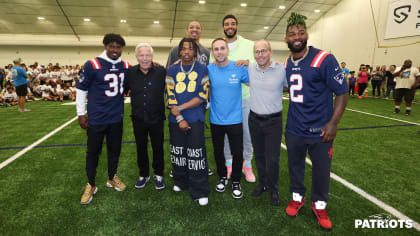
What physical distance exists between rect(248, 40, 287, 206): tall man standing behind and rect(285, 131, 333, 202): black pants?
0.69 ft

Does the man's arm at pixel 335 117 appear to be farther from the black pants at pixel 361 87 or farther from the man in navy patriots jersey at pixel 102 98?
the black pants at pixel 361 87

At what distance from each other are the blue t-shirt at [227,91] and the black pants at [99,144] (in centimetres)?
141

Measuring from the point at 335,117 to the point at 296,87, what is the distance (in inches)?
19.6

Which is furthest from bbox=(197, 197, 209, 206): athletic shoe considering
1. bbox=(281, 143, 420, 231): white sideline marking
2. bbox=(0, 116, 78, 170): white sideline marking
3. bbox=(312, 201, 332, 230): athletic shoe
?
bbox=(0, 116, 78, 170): white sideline marking

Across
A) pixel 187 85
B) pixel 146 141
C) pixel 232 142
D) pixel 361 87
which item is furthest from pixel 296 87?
pixel 361 87

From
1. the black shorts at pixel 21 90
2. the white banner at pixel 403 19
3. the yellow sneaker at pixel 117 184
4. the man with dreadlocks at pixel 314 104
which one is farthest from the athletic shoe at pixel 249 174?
the white banner at pixel 403 19

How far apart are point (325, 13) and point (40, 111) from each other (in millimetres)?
25361

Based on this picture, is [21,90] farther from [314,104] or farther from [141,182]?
[314,104]

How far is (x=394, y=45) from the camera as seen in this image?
50.8 feet

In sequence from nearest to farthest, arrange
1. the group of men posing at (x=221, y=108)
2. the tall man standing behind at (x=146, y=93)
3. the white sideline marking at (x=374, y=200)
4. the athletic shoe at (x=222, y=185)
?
the group of men posing at (x=221, y=108) → the white sideline marking at (x=374, y=200) → the tall man standing behind at (x=146, y=93) → the athletic shoe at (x=222, y=185)

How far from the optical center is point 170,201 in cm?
293

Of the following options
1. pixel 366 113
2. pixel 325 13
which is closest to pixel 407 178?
pixel 366 113

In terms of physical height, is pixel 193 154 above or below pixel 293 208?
above

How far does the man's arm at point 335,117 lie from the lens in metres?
2.18
